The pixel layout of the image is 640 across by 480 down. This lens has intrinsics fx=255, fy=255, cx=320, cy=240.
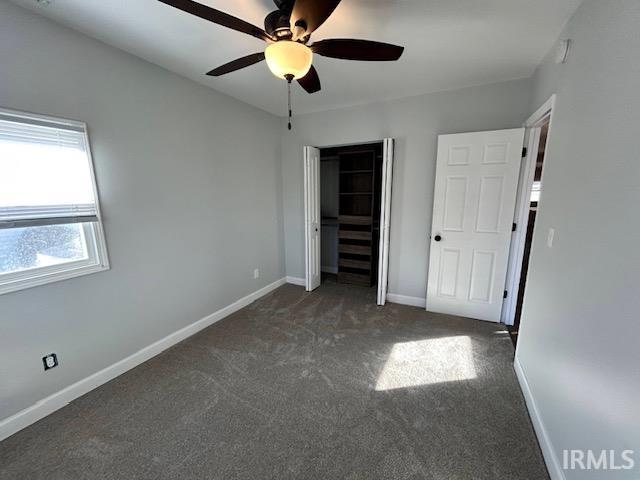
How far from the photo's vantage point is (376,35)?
180 cm

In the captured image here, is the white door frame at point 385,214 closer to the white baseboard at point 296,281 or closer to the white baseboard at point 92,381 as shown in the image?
the white baseboard at point 296,281

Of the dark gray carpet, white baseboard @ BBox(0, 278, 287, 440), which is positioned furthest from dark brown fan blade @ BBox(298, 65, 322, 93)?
white baseboard @ BBox(0, 278, 287, 440)

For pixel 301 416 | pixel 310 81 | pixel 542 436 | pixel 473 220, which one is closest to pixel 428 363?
pixel 542 436

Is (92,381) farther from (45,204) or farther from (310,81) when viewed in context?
(310,81)

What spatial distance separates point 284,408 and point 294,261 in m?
2.43

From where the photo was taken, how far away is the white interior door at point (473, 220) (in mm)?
2574

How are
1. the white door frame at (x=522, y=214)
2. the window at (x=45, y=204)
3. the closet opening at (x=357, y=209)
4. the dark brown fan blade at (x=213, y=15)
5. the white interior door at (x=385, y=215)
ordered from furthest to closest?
the closet opening at (x=357, y=209) → the white interior door at (x=385, y=215) → the white door frame at (x=522, y=214) → the window at (x=45, y=204) → the dark brown fan blade at (x=213, y=15)

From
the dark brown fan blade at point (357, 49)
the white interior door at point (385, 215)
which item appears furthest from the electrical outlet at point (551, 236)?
the white interior door at point (385, 215)

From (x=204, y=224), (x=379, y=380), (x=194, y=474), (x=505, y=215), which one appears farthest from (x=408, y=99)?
(x=194, y=474)

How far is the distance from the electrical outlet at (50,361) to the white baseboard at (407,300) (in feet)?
10.4

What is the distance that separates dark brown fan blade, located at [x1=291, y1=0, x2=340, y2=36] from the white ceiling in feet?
1.32

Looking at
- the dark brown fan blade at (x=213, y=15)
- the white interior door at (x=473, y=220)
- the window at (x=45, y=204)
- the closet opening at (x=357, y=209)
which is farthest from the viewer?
the closet opening at (x=357, y=209)

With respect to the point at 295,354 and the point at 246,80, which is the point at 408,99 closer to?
the point at 246,80

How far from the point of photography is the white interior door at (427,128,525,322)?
8.45 ft
